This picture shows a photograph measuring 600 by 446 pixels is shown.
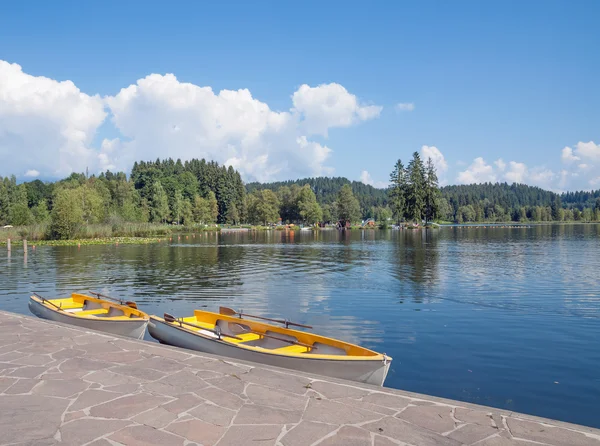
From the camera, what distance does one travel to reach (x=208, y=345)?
31.6 ft

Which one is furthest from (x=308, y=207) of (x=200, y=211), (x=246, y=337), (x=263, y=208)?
(x=246, y=337)

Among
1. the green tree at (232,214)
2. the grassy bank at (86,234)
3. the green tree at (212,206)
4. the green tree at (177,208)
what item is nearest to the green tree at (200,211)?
the green tree at (212,206)

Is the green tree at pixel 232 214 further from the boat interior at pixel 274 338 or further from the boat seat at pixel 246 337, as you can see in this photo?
the boat seat at pixel 246 337

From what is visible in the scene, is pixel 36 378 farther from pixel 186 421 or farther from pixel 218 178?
pixel 218 178

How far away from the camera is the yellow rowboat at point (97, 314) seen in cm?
1123

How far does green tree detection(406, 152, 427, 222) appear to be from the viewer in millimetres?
113438

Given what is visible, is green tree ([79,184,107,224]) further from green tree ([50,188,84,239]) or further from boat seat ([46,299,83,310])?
boat seat ([46,299,83,310])

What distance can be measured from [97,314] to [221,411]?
8851 millimetres

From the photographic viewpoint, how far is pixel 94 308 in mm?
14039

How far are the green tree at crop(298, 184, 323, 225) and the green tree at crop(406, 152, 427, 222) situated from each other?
34.2 m

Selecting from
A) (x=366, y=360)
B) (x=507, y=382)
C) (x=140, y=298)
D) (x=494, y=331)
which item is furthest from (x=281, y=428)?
(x=140, y=298)

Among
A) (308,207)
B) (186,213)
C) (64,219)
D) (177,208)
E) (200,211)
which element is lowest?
(64,219)

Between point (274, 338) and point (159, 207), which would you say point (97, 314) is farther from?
point (159, 207)

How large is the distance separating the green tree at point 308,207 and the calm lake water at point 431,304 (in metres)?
105
